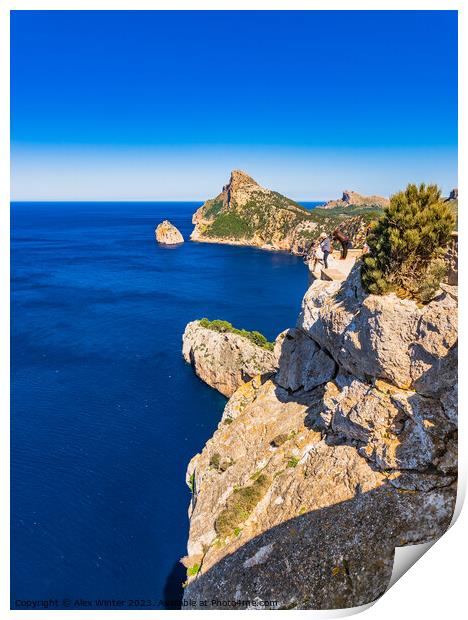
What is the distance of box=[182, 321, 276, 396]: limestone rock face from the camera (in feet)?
119

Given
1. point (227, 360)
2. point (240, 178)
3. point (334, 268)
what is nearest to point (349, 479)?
point (334, 268)

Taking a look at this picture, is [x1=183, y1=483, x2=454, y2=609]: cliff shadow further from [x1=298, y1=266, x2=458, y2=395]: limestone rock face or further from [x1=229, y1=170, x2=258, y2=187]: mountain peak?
[x1=229, y1=170, x2=258, y2=187]: mountain peak

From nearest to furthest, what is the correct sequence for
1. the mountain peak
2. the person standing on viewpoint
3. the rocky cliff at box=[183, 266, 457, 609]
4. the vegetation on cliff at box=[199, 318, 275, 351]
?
1. the rocky cliff at box=[183, 266, 457, 609]
2. the person standing on viewpoint
3. the vegetation on cliff at box=[199, 318, 275, 351]
4. the mountain peak

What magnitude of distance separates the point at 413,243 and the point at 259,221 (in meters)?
134

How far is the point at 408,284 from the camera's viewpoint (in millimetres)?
10672

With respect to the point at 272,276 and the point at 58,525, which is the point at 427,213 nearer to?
the point at 58,525

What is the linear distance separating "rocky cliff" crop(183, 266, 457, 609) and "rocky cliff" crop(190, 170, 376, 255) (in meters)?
102

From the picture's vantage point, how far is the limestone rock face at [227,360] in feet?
119

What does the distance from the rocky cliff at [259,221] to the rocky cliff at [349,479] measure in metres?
102

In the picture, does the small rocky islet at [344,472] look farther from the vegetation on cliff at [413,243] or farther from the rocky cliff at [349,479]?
the vegetation on cliff at [413,243]

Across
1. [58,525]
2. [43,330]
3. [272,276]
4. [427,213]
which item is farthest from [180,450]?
[272,276]

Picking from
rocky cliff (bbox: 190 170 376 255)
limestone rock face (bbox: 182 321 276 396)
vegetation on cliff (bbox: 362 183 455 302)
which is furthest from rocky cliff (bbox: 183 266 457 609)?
rocky cliff (bbox: 190 170 376 255)

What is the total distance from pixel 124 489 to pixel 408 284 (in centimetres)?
2320

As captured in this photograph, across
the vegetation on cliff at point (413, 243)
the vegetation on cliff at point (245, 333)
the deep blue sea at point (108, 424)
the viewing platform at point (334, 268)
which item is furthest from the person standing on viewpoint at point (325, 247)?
the vegetation on cliff at point (245, 333)
